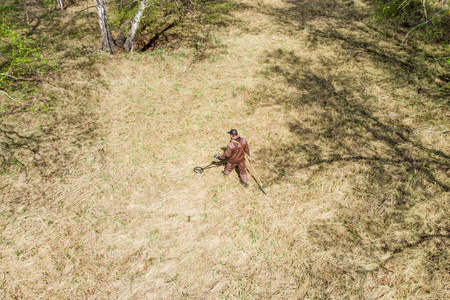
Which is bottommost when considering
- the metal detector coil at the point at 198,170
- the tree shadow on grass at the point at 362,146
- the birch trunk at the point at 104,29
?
the metal detector coil at the point at 198,170

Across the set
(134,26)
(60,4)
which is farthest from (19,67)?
(60,4)

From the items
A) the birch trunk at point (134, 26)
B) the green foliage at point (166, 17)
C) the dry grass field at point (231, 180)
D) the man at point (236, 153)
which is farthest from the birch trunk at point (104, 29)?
the man at point (236, 153)

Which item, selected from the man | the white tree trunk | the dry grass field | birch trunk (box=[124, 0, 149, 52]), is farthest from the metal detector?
the white tree trunk

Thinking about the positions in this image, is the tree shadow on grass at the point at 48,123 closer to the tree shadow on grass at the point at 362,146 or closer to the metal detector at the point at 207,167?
the metal detector at the point at 207,167

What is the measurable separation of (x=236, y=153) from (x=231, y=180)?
1182 millimetres

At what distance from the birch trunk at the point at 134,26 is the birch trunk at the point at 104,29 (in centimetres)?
72

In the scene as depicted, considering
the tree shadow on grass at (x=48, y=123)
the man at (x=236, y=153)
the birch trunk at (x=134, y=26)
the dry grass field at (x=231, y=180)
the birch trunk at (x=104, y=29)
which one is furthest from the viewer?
the birch trunk at (x=134, y=26)

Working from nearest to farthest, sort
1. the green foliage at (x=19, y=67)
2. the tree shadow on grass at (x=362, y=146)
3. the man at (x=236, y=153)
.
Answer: the tree shadow on grass at (x=362, y=146) < the man at (x=236, y=153) < the green foliage at (x=19, y=67)

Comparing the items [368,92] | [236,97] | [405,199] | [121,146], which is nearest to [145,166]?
[121,146]

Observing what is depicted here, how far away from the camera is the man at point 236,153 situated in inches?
251

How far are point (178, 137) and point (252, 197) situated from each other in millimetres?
3723

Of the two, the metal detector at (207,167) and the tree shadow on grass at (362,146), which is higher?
the tree shadow on grass at (362,146)

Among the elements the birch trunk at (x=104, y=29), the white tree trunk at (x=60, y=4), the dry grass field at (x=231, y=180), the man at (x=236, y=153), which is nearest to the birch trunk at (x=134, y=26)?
the birch trunk at (x=104, y=29)

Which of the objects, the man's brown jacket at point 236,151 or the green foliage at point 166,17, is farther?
the green foliage at point 166,17
